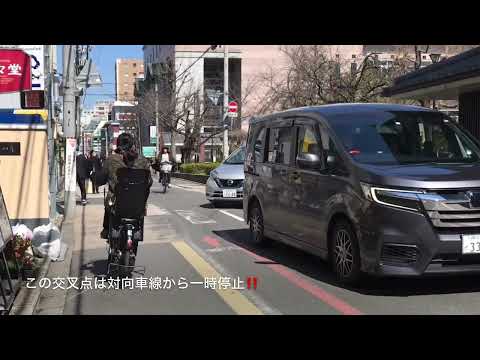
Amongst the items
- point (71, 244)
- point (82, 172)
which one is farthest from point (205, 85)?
point (71, 244)

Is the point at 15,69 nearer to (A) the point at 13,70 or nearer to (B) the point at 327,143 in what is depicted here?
(A) the point at 13,70

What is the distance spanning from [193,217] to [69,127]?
3.60 meters

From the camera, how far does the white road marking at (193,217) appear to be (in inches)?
486

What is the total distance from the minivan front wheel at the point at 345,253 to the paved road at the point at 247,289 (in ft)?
0.53

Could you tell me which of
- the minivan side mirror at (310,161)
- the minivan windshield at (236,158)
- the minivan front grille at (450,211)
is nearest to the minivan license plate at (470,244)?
the minivan front grille at (450,211)

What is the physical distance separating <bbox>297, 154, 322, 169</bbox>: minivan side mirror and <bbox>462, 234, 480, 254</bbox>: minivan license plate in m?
1.91

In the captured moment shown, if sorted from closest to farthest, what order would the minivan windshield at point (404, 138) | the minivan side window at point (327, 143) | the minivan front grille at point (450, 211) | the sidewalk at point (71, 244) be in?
the minivan front grille at point (450, 211) → the sidewalk at point (71, 244) → the minivan windshield at point (404, 138) → the minivan side window at point (327, 143)

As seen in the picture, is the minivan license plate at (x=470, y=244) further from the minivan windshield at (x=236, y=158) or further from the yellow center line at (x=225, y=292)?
the minivan windshield at (x=236, y=158)

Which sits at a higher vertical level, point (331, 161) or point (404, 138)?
point (404, 138)

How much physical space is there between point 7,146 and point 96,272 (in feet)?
8.41

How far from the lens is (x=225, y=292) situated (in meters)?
6.32
